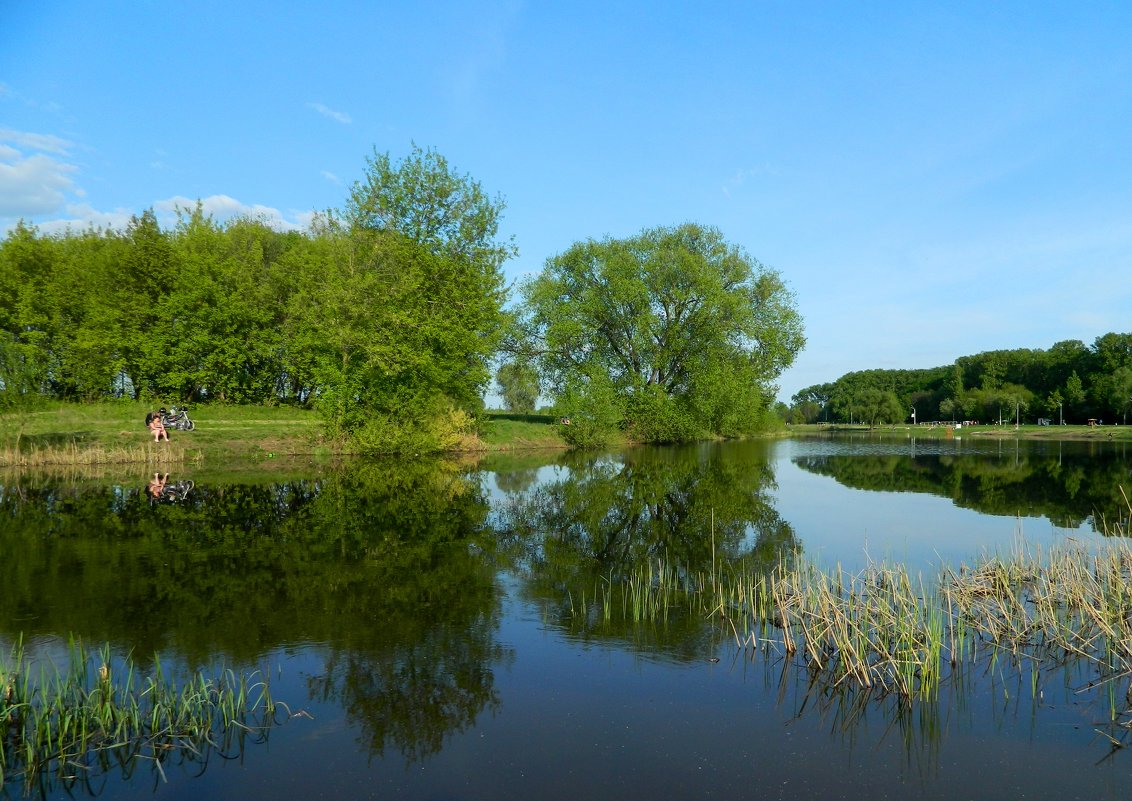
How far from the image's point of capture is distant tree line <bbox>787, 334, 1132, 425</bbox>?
94.6 metres

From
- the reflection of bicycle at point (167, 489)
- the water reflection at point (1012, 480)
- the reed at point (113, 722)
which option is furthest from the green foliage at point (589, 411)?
the reed at point (113, 722)

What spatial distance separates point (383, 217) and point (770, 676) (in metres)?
35.9

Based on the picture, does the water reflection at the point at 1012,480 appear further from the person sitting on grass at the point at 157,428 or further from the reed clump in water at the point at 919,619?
the person sitting on grass at the point at 157,428

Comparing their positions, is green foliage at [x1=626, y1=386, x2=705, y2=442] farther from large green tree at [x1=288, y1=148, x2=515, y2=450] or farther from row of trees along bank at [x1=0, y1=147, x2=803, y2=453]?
large green tree at [x1=288, y1=148, x2=515, y2=450]

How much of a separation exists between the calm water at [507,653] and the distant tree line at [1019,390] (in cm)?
9687

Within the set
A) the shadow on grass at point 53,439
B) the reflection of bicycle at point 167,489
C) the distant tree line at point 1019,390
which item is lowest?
the reflection of bicycle at point 167,489

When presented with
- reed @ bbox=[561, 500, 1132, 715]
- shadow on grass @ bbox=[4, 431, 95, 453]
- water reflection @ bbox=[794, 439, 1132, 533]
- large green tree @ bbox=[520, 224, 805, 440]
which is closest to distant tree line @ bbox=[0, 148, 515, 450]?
shadow on grass @ bbox=[4, 431, 95, 453]

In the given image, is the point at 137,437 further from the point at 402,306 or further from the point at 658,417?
the point at 658,417

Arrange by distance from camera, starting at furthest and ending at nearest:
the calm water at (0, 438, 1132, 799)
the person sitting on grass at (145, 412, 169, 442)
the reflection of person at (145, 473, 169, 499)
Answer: the person sitting on grass at (145, 412, 169, 442)
the reflection of person at (145, 473, 169, 499)
the calm water at (0, 438, 1132, 799)

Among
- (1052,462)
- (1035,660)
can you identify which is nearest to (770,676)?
(1035,660)

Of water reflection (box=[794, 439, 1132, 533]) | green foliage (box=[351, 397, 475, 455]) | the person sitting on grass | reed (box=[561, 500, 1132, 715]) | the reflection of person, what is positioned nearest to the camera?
reed (box=[561, 500, 1132, 715])

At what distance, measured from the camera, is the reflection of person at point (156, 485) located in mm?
20589

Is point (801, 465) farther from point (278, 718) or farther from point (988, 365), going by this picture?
point (988, 365)

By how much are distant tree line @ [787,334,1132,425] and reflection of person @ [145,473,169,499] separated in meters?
103
